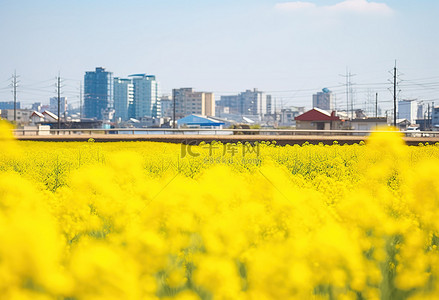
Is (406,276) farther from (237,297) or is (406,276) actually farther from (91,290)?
(91,290)

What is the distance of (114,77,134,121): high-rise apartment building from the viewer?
7028 inches

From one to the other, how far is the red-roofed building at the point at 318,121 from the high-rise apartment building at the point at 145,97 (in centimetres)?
12967

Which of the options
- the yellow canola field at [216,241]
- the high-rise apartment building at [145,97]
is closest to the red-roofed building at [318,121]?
the yellow canola field at [216,241]

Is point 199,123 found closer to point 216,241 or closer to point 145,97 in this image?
point 216,241

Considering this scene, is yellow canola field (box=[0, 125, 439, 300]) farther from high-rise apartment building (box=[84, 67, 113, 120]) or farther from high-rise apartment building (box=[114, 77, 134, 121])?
high-rise apartment building (box=[84, 67, 113, 120])

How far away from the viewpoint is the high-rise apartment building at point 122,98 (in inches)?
7028

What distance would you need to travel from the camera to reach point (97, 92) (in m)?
185

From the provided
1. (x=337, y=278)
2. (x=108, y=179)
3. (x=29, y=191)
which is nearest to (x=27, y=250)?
(x=337, y=278)

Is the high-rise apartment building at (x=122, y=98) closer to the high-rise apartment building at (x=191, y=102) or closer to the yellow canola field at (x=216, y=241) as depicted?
the high-rise apartment building at (x=191, y=102)

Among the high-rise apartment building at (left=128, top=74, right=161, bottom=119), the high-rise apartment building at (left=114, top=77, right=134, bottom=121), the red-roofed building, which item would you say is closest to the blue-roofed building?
the red-roofed building

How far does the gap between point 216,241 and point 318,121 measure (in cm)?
4021

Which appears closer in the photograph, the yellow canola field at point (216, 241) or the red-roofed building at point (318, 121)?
the yellow canola field at point (216, 241)

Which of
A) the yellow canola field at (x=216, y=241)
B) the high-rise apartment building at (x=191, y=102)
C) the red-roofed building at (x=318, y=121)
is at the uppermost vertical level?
the high-rise apartment building at (x=191, y=102)

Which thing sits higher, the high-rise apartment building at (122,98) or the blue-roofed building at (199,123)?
the high-rise apartment building at (122,98)
